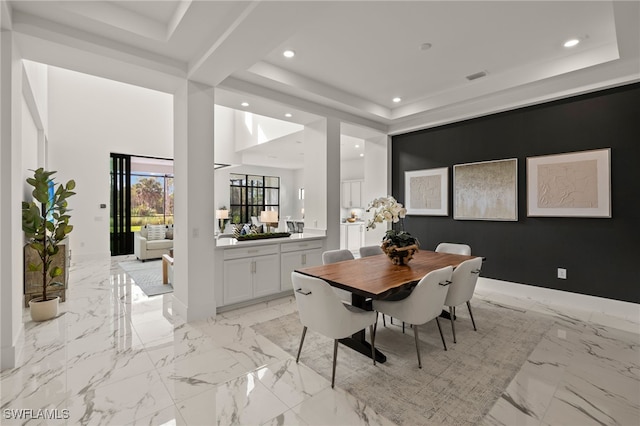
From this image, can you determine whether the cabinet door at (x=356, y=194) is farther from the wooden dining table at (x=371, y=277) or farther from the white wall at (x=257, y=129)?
the wooden dining table at (x=371, y=277)

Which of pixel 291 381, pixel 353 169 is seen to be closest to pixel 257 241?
pixel 291 381

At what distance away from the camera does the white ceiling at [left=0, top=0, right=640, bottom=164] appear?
2480 millimetres

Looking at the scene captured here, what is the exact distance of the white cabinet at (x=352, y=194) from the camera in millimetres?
10023

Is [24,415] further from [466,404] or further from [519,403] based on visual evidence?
[519,403]

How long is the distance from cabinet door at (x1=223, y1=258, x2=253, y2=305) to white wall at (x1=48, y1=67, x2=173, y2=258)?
558cm

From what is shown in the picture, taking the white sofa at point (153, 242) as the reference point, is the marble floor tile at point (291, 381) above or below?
below

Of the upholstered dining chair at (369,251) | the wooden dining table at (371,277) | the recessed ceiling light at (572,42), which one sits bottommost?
the wooden dining table at (371,277)

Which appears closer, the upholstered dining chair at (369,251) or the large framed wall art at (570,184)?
the large framed wall art at (570,184)

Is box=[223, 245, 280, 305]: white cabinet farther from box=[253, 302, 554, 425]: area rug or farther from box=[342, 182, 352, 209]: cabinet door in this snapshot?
box=[342, 182, 352, 209]: cabinet door

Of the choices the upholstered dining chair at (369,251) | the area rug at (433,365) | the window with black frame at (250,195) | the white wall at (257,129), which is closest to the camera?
the area rug at (433,365)

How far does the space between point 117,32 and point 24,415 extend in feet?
9.85

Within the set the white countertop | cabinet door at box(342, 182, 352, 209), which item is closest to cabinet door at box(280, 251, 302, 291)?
the white countertop

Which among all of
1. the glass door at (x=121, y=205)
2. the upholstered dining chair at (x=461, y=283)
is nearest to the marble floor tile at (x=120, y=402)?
the upholstered dining chair at (x=461, y=283)

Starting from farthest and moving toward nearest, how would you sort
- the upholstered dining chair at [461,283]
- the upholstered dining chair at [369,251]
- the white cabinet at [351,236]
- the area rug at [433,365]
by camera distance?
the white cabinet at [351,236]
the upholstered dining chair at [369,251]
the upholstered dining chair at [461,283]
the area rug at [433,365]
